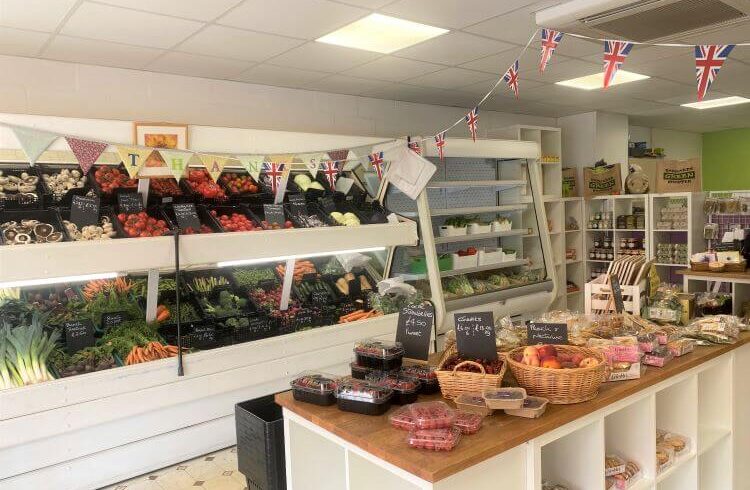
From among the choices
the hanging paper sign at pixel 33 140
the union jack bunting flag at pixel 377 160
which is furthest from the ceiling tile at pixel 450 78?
the hanging paper sign at pixel 33 140

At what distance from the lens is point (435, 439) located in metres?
2.00

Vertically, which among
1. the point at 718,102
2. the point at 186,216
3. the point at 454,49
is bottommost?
the point at 186,216

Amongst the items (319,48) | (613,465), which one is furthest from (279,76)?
(613,465)

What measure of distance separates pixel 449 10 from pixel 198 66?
2384mm

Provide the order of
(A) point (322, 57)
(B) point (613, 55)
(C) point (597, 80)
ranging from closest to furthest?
(B) point (613, 55), (A) point (322, 57), (C) point (597, 80)

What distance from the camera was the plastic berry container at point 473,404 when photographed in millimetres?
2287

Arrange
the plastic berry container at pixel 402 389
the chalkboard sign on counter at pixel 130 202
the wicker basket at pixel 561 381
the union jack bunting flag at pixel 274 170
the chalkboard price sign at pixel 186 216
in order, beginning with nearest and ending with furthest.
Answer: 1. the wicker basket at pixel 561 381
2. the plastic berry container at pixel 402 389
3. the chalkboard sign on counter at pixel 130 202
4. the chalkboard price sign at pixel 186 216
5. the union jack bunting flag at pixel 274 170

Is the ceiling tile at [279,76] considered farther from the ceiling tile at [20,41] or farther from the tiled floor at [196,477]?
the tiled floor at [196,477]

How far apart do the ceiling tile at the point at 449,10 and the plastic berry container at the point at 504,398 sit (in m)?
2.59

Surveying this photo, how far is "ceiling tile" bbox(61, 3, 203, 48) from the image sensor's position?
3.68 metres

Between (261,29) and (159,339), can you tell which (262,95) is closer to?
(261,29)

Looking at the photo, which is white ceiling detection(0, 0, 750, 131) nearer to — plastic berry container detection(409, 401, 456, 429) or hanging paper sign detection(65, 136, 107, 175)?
hanging paper sign detection(65, 136, 107, 175)

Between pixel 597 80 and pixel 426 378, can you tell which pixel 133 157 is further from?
pixel 597 80

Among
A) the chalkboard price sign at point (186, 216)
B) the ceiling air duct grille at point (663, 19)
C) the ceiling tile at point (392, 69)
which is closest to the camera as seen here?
the ceiling air duct grille at point (663, 19)
